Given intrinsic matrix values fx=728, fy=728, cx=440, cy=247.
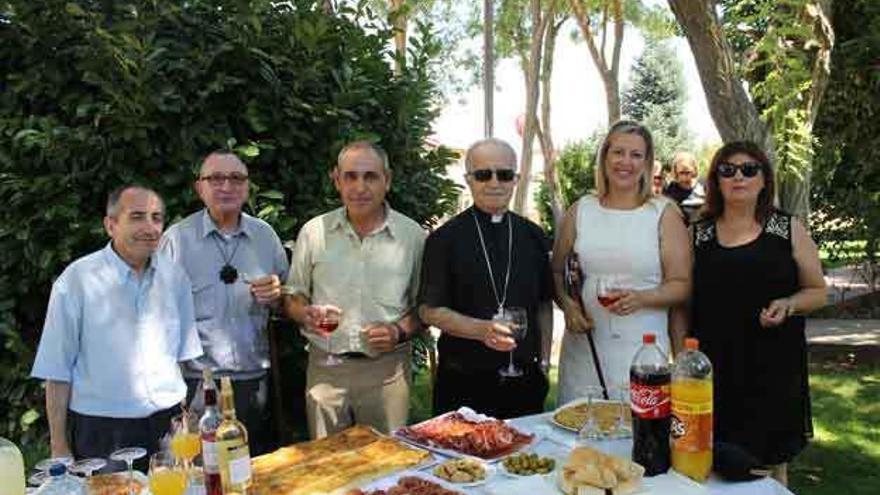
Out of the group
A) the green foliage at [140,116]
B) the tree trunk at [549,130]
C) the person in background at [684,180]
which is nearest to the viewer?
the green foliage at [140,116]

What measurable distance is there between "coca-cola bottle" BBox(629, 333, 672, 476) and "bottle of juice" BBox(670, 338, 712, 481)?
0.10ft

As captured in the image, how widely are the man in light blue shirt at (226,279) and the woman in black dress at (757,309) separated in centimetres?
214

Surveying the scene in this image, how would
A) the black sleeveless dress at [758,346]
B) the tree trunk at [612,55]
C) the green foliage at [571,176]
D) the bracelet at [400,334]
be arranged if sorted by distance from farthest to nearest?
the green foliage at [571,176]
the tree trunk at [612,55]
the bracelet at [400,334]
the black sleeveless dress at [758,346]

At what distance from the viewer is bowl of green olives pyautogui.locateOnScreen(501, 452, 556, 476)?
2.45 m

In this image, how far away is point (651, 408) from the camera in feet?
7.63

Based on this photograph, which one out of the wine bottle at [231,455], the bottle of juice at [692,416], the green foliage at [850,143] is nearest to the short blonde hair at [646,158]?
the bottle of juice at [692,416]

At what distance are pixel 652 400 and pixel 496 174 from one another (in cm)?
145

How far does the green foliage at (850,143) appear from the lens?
8609 millimetres

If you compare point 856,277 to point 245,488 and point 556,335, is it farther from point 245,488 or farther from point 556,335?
point 245,488

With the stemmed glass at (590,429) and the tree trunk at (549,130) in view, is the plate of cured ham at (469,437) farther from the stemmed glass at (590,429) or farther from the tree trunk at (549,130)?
the tree trunk at (549,130)

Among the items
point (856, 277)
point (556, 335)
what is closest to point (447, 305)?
point (556, 335)

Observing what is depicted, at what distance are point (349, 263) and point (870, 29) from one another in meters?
7.48

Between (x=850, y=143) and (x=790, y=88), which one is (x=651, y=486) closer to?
(x=790, y=88)

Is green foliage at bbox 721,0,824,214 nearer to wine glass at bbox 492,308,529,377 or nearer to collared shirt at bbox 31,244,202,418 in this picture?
wine glass at bbox 492,308,529,377
